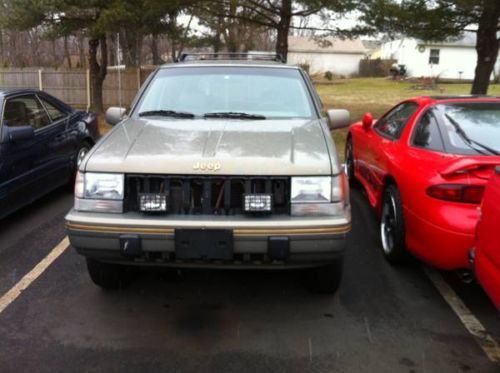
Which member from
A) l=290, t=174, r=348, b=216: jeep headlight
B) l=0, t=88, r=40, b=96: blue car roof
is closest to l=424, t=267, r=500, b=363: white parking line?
l=290, t=174, r=348, b=216: jeep headlight

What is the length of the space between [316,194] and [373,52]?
62.1 meters

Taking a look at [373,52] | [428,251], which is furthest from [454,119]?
[373,52]

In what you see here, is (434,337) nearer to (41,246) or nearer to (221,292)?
(221,292)

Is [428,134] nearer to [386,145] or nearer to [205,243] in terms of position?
[386,145]

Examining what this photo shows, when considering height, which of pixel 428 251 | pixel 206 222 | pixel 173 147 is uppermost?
pixel 173 147

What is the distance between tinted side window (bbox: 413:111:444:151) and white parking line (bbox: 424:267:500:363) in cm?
106

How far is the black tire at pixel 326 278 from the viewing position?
3648mm

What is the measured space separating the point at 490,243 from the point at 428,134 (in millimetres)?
1765

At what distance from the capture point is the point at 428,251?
367 centimetres

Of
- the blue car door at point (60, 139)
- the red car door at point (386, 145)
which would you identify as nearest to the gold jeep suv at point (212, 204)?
the red car door at point (386, 145)

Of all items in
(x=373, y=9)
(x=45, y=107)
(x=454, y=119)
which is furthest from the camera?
(x=373, y=9)

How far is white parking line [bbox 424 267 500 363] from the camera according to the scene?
3.17 metres

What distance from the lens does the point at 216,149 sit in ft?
11.0

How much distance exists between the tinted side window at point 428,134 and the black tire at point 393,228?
0.43m
